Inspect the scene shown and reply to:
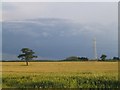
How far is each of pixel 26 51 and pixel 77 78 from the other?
19169mm

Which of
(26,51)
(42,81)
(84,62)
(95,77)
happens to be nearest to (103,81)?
(95,77)

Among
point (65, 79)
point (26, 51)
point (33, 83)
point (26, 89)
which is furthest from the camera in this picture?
point (26, 51)

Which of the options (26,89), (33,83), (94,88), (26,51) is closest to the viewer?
(26,89)

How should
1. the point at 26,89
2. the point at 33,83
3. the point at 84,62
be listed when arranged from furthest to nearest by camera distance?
the point at 84,62, the point at 33,83, the point at 26,89

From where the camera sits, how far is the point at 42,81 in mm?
18016

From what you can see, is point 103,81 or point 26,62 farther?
point 26,62

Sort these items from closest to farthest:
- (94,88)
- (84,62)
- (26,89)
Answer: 1. (26,89)
2. (94,88)
3. (84,62)

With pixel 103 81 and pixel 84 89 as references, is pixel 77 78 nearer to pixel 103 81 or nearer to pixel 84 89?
pixel 103 81

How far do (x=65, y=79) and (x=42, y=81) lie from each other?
4.93ft

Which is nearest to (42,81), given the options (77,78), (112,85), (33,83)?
(33,83)

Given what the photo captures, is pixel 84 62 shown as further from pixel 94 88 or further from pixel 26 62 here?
pixel 94 88

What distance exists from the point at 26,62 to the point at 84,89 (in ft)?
103

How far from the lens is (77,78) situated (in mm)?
19312

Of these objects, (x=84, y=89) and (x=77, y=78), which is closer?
(x=84, y=89)
